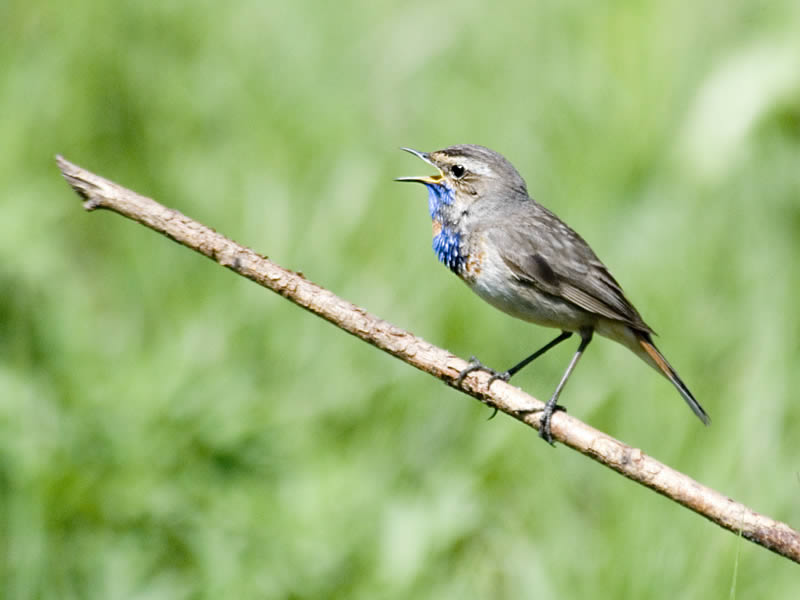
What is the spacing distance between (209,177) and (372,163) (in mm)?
1037

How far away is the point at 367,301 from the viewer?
6555 millimetres

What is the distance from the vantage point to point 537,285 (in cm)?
490

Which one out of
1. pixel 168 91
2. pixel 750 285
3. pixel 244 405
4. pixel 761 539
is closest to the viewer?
pixel 761 539

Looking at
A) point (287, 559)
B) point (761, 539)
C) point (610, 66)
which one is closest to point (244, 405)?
point (287, 559)

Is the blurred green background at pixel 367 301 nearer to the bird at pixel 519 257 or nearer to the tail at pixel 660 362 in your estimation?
the tail at pixel 660 362

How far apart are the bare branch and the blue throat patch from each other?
1167mm

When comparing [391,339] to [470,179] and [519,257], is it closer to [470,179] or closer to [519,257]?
[519,257]

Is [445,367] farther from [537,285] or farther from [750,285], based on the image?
[750,285]

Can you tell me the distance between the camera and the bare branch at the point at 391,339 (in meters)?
3.39

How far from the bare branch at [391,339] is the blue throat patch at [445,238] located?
3.83 feet

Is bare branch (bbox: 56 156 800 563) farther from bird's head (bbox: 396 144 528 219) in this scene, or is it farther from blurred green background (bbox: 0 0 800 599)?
blurred green background (bbox: 0 0 800 599)

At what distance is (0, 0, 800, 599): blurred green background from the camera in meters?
5.17

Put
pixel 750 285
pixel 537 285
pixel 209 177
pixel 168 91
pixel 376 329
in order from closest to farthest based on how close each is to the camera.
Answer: pixel 376 329 < pixel 537 285 < pixel 750 285 < pixel 209 177 < pixel 168 91

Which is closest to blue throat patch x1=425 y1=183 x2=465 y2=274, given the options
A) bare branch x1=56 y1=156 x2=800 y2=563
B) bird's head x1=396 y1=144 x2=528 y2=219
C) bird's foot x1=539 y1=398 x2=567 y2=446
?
bird's head x1=396 y1=144 x2=528 y2=219
